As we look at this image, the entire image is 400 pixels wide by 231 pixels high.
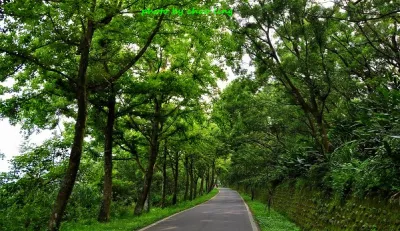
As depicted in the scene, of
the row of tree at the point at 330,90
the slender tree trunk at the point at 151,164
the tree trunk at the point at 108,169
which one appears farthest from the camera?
the slender tree trunk at the point at 151,164

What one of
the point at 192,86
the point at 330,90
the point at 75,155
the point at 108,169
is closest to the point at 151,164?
the point at 108,169

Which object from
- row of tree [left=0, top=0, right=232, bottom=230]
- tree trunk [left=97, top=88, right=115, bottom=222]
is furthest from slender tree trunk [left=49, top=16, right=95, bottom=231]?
tree trunk [left=97, top=88, right=115, bottom=222]

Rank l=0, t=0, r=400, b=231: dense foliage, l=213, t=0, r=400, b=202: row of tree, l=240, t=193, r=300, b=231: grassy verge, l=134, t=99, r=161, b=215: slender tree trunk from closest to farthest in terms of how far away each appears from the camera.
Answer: l=213, t=0, r=400, b=202: row of tree → l=0, t=0, r=400, b=231: dense foliage → l=240, t=193, r=300, b=231: grassy verge → l=134, t=99, r=161, b=215: slender tree trunk

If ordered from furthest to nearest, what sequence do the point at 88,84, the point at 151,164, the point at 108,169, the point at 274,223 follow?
the point at 151,164, the point at 108,169, the point at 274,223, the point at 88,84

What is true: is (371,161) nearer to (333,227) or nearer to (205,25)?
(333,227)

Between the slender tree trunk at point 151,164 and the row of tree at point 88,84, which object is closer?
the row of tree at point 88,84

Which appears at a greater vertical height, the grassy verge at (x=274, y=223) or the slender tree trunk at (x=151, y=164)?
the slender tree trunk at (x=151, y=164)

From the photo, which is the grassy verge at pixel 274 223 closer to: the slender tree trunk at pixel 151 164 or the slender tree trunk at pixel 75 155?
the slender tree trunk at pixel 151 164

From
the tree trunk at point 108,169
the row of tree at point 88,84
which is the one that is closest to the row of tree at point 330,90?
the row of tree at point 88,84

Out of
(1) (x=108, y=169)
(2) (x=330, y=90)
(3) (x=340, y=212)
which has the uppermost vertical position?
(2) (x=330, y=90)

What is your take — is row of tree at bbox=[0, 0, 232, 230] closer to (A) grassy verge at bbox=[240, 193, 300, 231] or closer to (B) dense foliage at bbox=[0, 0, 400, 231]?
(B) dense foliage at bbox=[0, 0, 400, 231]

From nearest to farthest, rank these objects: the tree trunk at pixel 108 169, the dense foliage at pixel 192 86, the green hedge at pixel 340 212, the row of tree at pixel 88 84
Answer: the green hedge at pixel 340 212 < the dense foliage at pixel 192 86 < the row of tree at pixel 88 84 < the tree trunk at pixel 108 169

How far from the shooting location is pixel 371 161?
680 cm

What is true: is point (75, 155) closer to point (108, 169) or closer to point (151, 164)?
point (108, 169)
